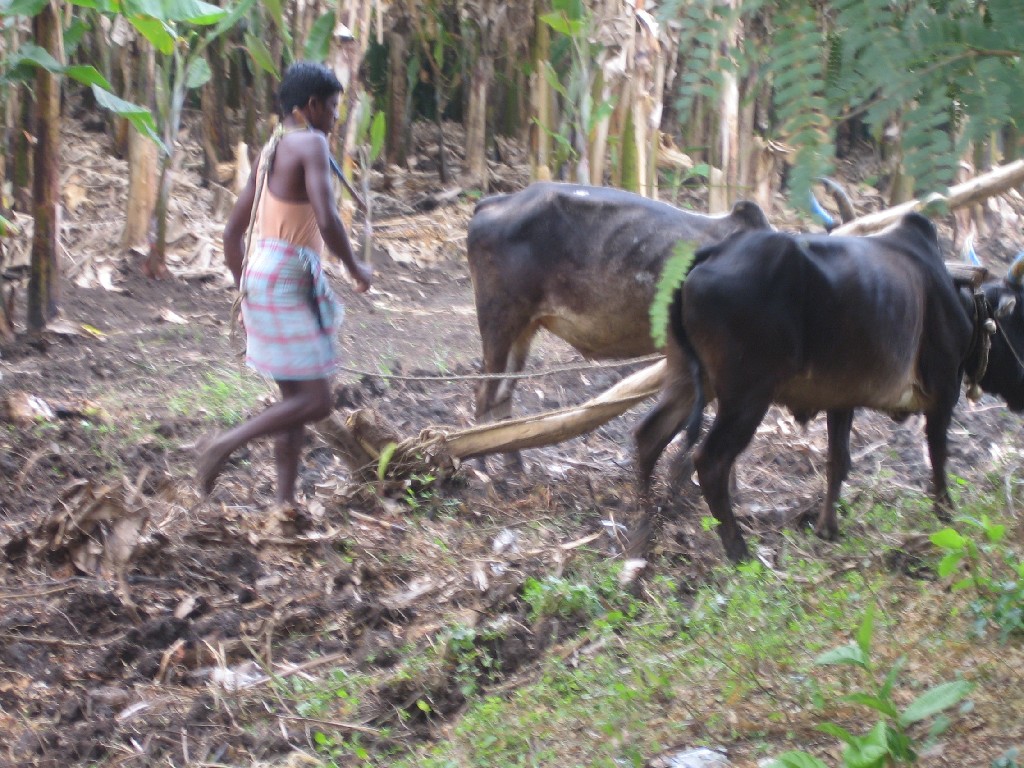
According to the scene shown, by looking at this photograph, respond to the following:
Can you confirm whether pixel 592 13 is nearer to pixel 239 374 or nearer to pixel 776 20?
pixel 239 374

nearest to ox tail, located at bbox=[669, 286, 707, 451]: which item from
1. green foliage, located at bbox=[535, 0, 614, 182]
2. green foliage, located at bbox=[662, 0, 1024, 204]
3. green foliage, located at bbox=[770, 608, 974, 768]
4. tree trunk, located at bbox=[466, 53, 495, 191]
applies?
green foliage, located at bbox=[770, 608, 974, 768]

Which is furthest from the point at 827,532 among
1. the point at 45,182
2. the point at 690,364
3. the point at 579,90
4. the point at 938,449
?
the point at 579,90

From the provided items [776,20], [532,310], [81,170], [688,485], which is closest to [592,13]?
[532,310]

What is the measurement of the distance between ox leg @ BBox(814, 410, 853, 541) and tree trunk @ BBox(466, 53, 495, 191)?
7.94 m

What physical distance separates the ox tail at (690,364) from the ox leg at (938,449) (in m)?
1.25

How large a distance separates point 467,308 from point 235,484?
176 inches

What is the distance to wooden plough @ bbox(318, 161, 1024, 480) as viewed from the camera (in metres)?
5.43

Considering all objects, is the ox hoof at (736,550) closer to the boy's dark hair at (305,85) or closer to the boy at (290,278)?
the boy at (290,278)

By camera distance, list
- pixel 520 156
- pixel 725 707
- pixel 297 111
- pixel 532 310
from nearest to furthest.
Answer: pixel 725 707 → pixel 297 111 → pixel 532 310 → pixel 520 156

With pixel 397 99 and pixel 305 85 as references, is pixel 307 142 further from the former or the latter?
pixel 397 99

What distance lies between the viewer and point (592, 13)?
29.0 ft

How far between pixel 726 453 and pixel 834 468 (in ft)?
2.58

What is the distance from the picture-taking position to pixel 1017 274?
18.4 ft

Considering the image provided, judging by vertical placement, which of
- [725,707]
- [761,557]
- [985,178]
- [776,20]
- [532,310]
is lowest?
[761,557]
